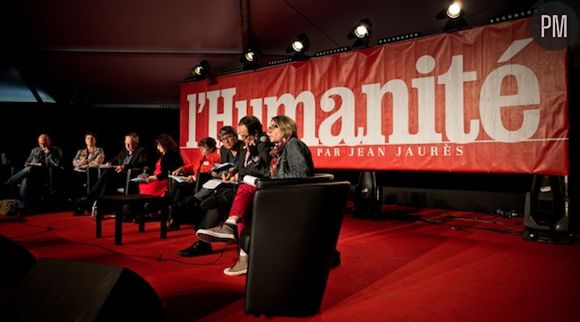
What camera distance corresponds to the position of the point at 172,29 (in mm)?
6941

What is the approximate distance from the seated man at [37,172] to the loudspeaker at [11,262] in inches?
214

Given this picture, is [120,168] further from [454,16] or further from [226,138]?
[454,16]

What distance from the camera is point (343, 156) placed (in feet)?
18.8

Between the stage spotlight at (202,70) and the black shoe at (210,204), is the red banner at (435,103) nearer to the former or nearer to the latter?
the stage spotlight at (202,70)

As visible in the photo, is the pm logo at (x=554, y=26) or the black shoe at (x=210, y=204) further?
the pm logo at (x=554, y=26)

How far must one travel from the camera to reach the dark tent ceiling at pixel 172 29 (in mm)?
6242

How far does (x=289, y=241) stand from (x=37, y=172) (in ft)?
21.5

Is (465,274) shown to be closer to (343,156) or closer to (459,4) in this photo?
(343,156)

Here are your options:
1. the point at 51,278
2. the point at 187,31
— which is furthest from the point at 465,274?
the point at 187,31

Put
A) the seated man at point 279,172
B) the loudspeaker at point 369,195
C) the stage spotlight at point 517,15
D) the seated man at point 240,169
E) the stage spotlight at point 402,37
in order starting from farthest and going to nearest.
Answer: the loudspeaker at point 369,195 < the stage spotlight at point 402,37 < the stage spotlight at point 517,15 < the seated man at point 240,169 < the seated man at point 279,172

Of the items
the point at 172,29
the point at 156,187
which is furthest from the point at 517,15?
the point at 172,29

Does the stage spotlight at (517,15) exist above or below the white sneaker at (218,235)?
above

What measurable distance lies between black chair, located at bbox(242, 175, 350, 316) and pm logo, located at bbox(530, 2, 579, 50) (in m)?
3.61

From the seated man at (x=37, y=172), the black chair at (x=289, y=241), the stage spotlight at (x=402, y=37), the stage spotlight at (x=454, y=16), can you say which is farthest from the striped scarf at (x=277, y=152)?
the seated man at (x=37, y=172)
